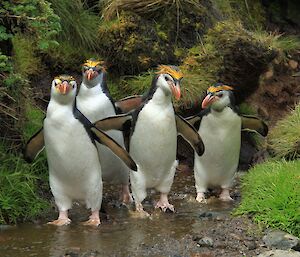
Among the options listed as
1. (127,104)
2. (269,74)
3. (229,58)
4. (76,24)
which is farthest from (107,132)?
(269,74)

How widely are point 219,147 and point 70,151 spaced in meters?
1.64

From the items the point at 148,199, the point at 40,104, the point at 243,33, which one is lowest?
the point at 148,199

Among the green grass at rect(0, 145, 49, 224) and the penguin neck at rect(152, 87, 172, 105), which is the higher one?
the penguin neck at rect(152, 87, 172, 105)

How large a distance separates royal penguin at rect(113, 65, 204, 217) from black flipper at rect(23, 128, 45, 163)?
2.50ft

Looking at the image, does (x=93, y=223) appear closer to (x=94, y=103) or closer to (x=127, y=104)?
(x=94, y=103)

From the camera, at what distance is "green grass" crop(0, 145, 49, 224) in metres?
5.80

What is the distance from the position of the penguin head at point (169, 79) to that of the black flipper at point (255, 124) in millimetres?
1458

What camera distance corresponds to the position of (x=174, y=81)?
589cm

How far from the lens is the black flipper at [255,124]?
7148mm

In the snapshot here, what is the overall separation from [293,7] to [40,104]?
4905mm

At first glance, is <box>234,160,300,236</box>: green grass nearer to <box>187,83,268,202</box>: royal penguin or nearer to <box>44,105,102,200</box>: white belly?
<box>187,83,268,202</box>: royal penguin

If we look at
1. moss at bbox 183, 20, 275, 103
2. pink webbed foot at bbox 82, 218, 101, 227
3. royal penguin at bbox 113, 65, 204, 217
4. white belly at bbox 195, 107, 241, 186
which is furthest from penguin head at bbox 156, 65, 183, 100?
moss at bbox 183, 20, 275, 103

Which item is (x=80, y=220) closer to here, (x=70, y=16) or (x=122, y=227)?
(x=122, y=227)

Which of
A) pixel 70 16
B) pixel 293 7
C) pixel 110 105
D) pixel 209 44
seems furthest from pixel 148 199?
pixel 293 7
